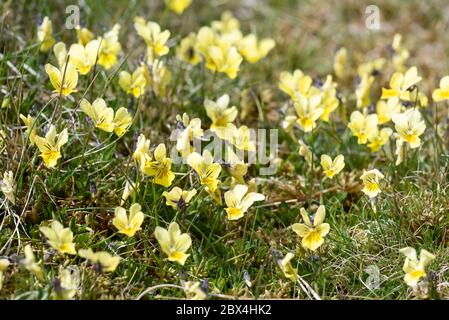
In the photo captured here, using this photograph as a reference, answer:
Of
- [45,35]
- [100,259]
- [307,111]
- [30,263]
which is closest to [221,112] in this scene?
[307,111]

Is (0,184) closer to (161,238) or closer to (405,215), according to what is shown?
(161,238)

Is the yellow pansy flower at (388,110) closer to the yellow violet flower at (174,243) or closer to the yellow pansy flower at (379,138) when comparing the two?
the yellow pansy flower at (379,138)

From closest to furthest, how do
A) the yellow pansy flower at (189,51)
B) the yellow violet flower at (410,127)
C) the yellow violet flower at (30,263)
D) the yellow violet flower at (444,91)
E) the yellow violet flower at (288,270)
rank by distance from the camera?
the yellow violet flower at (30,263), the yellow violet flower at (288,270), the yellow violet flower at (410,127), the yellow violet flower at (444,91), the yellow pansy flower at (189,51)

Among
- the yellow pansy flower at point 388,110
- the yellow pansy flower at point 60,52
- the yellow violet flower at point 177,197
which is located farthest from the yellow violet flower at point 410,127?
the yellow pansy flower at point 60,52

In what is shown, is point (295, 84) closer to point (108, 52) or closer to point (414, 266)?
point (108, 52)

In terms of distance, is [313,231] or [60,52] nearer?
[313,231]
